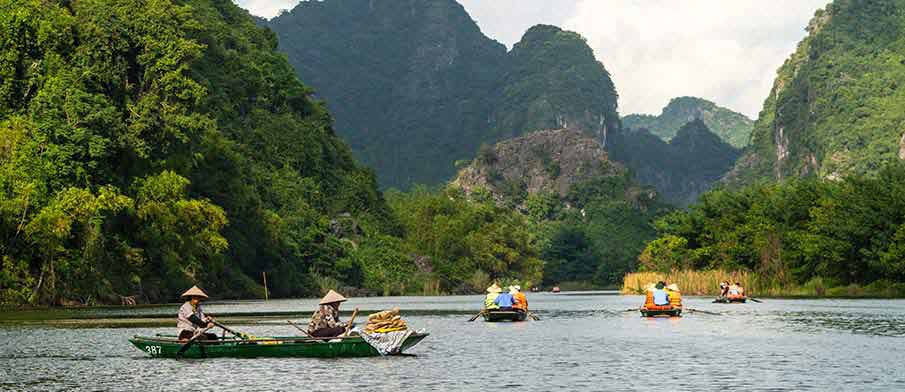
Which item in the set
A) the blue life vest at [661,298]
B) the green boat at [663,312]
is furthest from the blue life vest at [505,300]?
the blue life vest at [661,298]

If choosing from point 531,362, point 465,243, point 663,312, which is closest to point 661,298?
point 663,312

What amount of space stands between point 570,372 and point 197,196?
7824 centimetres

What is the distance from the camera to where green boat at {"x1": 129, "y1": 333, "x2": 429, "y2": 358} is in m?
36.2

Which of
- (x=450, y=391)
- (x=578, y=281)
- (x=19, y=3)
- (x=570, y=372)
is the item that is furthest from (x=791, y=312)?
(x=578, y=281)

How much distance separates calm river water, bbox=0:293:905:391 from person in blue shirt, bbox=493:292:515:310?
176 inches

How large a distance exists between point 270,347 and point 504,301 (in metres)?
26.7

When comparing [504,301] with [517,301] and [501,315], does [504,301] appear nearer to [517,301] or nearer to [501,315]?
[501,315]

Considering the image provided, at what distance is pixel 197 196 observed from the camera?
352 ft

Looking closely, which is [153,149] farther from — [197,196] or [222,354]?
[222,354]

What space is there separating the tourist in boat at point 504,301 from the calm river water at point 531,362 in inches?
176

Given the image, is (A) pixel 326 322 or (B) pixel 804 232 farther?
(B) pixel 804 232

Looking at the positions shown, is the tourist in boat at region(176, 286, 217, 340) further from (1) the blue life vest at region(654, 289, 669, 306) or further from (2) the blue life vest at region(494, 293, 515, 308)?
(1) the blue life vest at region(654, 289, 669, 306)

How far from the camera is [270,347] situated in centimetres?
3638

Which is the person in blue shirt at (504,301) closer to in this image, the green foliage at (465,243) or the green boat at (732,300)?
the green boat at (732,300)
